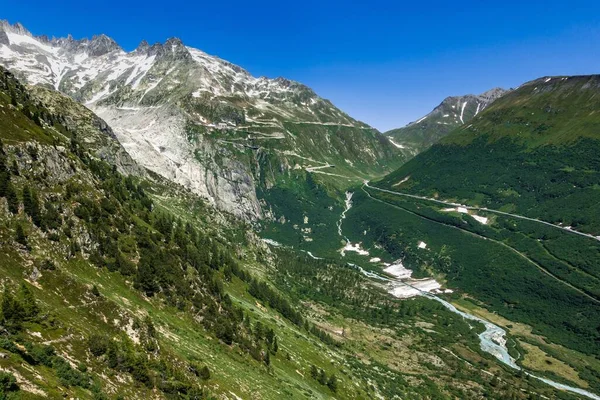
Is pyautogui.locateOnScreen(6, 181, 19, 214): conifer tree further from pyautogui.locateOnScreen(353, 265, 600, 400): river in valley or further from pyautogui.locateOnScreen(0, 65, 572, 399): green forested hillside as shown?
pyautogui.locateOnScreen(353, 265, 600, 400): river in valley

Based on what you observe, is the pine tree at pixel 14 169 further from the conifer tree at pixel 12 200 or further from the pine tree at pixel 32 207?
the conifer tree at pixel 12 200

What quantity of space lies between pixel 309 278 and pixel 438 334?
57.2 m

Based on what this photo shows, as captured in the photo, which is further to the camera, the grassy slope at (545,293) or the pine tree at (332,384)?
the grassy slope at (545,293)

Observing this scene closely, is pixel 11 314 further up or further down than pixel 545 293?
further up

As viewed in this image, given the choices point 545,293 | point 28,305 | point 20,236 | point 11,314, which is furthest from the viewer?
point 545,293

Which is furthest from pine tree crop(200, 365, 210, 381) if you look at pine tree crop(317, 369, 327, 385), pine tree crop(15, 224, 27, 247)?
pine tree crop(317, 369, 327, 385)

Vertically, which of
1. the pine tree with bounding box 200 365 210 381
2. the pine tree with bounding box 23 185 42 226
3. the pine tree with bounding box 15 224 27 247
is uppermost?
the pine tree with bounding box 23 185 42 226

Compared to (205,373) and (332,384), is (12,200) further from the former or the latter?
(332,384)

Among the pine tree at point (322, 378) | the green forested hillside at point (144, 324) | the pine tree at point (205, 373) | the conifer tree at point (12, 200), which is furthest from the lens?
the pine tree at point (322, 378)

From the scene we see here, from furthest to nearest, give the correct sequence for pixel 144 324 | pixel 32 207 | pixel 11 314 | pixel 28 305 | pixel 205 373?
pixel 32 207 < pixel 205 373 < pixel 144 324 < pixel 28 305 < pixel 11 314

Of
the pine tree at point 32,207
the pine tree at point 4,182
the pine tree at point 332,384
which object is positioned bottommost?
the pine tree at point 332,384

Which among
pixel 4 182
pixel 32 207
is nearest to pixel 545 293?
pixel 32 207

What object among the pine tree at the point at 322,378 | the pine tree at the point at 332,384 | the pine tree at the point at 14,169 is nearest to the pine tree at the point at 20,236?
the pine tree at the point at 14,169

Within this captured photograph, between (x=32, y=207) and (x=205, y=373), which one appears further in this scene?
(x=32, y=207)
